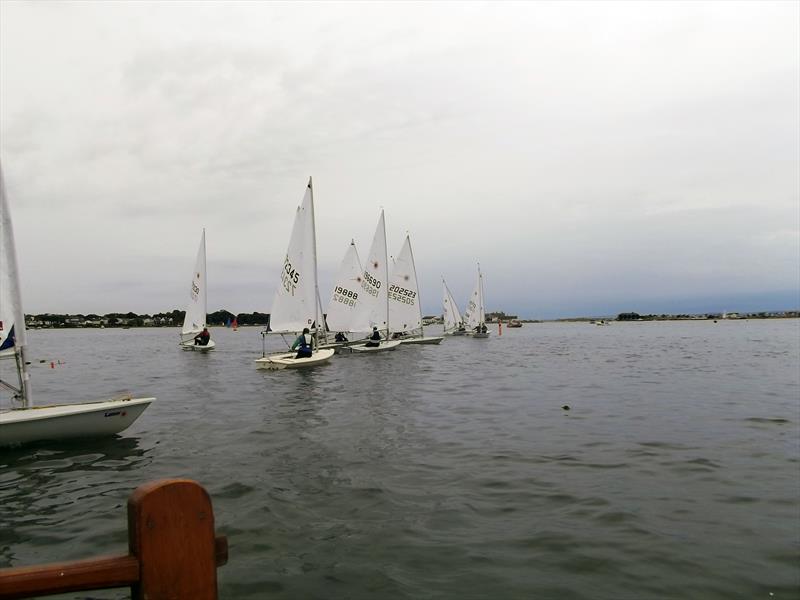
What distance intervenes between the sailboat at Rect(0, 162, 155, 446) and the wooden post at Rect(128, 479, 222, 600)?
10548mm

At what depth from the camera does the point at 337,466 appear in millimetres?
9977

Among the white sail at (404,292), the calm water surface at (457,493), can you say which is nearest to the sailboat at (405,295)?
the white sail at (404,292)

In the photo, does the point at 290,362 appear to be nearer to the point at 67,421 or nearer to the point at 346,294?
the point at 67,421

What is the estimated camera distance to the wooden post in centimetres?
216

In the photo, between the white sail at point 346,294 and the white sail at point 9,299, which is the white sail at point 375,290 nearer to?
the white sail at point 346,294

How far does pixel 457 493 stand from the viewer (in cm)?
827

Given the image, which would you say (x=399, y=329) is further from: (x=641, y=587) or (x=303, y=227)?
(x=641, y=587)

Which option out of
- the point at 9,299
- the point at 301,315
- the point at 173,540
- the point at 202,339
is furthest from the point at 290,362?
the point at 173,540

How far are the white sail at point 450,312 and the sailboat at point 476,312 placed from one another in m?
1.48

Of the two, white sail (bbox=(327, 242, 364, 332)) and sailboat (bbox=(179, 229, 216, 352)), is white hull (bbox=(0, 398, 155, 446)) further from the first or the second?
sailboat (bbox=(179, 229, 216, 352))

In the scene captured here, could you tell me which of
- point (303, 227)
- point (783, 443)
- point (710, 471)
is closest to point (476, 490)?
point (710, 471)

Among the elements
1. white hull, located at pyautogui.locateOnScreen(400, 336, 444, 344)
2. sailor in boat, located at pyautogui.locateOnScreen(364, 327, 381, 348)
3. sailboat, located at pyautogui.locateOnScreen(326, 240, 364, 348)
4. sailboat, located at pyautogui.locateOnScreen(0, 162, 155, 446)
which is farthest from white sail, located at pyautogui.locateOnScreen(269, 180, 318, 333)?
sailboat, located at pyautogui.locateOnScreen(0, 162, 155, 446)

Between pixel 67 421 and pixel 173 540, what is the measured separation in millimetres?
10894

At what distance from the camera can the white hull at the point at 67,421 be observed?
34.7ft
